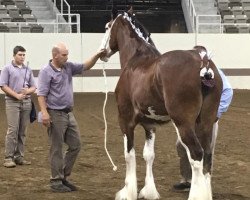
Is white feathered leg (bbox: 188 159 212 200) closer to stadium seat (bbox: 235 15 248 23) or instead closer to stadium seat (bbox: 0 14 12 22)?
Answer: stadium seat (bbox: 0 14 12 22)

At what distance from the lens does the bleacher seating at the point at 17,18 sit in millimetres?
21844

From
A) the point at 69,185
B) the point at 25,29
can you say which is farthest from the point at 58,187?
the point at 25,29

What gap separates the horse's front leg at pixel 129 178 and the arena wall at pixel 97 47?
13753 mm

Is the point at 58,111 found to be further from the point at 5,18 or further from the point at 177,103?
the point at 5,18

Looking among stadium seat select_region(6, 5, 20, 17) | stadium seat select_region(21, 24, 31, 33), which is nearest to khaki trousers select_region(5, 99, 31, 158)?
stadium seat select_region(21, 24, 31, 33)

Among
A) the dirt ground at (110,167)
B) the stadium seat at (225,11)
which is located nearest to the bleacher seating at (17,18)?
the stadium seat at (225,11)

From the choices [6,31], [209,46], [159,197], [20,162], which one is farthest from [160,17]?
[159,197]

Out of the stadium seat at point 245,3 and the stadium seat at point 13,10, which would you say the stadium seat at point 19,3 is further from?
the stadium seat at point 245,3

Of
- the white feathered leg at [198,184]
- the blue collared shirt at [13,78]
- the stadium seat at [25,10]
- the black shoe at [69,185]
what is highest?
the stadium seat at [25,10]

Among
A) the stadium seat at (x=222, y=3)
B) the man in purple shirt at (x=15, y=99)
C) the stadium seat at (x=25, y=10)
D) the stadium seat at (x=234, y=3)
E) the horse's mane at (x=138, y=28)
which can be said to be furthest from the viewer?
the stadium seat at (x=234, y=3)

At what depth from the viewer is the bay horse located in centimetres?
561

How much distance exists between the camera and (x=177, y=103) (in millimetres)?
5598

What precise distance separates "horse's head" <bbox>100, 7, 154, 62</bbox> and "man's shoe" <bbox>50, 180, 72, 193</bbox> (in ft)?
5.45

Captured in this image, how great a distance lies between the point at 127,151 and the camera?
655cm
